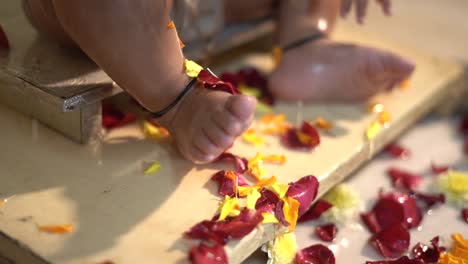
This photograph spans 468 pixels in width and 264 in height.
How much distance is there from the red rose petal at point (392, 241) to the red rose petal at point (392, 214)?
2 cm

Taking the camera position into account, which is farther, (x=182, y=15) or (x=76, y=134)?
(x=182, y=15)

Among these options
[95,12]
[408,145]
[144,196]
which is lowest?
[408,145]

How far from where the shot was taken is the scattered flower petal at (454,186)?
1128 millimetres

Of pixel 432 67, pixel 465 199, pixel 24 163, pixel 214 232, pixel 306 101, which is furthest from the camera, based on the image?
pixel 432 67

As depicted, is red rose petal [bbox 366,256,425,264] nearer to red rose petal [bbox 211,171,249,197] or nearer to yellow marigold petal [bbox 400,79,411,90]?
Answer: red rose petal [bbox 211,171,249,197]

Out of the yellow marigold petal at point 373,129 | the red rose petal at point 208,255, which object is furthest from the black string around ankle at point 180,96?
the yellow marigold petal at point 373,129

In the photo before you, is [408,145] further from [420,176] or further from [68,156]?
[68,156]

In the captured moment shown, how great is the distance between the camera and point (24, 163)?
981mm

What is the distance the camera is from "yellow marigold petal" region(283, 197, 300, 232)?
938 mm

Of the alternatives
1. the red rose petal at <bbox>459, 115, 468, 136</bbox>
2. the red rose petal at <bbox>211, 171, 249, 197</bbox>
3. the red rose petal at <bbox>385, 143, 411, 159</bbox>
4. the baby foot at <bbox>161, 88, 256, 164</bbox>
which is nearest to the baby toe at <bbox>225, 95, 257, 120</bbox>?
the baby foot at <bbox>161, 88, 256, 164</bbox>

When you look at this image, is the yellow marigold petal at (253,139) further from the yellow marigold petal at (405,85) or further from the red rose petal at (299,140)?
the yellow marigold petal at (405,85)

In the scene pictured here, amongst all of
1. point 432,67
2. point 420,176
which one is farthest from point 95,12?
point 432,67

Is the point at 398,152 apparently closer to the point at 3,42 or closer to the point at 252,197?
the point at 252,197

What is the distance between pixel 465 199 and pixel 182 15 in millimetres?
548
